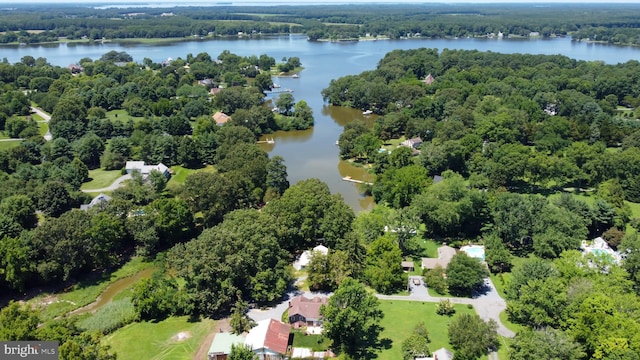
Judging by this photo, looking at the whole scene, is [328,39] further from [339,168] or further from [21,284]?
[21,284]

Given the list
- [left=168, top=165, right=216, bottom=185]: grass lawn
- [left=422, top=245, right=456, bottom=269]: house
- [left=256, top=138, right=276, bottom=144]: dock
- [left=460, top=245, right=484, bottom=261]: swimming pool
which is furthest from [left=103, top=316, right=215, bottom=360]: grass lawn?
[left=256, top=138, right=276, bottom=144]: dock

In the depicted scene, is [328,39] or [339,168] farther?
[328,39]

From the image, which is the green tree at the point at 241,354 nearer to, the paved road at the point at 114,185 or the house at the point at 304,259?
the house at the point at 304,259

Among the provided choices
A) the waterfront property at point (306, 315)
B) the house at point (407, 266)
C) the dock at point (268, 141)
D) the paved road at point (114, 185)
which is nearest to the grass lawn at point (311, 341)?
the waterfront property at point (306, 315)

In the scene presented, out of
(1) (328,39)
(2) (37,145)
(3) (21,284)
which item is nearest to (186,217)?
(3) (21,284)

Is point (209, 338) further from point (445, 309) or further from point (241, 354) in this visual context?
point (445, 309)

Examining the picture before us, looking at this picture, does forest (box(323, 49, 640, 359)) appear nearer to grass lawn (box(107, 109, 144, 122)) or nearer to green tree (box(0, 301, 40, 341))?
green tree (box(0, 301, 40, 341))
